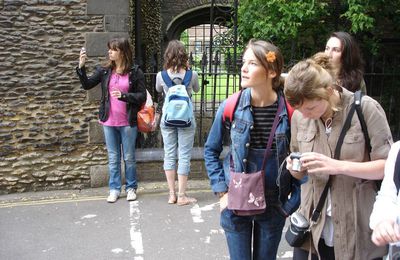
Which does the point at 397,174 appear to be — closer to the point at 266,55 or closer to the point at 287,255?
the point at 266,55

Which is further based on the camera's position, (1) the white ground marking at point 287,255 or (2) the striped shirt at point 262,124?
(1) the white ground marking at point 287,255

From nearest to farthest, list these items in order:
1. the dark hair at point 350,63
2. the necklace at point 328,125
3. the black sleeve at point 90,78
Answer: the necklace at point 328,125
the dark hair at point 350,63
the black sleeve at point 90,78

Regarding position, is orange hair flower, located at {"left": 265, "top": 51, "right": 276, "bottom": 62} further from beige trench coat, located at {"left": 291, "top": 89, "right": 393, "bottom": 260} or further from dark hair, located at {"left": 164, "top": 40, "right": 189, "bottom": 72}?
dark hair, located at {"left": 164, "top": 40, "right": 189, "bottom": 72}

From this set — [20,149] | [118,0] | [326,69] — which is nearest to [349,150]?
[326,69]

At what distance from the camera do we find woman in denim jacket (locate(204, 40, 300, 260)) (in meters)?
2.64

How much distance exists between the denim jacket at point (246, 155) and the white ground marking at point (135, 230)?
1793 millimetres

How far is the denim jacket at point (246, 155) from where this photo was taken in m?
2.70

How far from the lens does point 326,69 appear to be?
2398 millimetres

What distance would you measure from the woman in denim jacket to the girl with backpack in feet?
7.83

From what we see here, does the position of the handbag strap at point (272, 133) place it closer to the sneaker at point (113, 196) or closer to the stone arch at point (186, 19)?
the sneaker at point (113, 196)

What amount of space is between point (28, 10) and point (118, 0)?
3.62ft

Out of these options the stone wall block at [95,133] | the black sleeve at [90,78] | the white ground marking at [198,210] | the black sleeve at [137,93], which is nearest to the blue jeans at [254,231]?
the white ground marking at [198,210]

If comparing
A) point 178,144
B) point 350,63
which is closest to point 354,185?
point 350,63

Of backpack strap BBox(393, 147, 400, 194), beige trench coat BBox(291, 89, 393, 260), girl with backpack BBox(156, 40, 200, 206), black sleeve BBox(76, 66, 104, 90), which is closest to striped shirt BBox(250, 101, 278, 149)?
beige trench coat BBox(291, 89, 393, 260)
